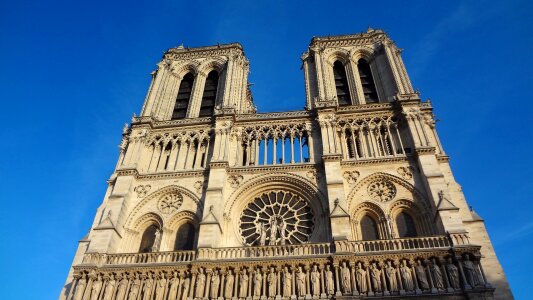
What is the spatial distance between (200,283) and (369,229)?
7.77m

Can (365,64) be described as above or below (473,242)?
above

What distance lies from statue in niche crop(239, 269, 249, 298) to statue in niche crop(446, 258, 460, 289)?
7.43m

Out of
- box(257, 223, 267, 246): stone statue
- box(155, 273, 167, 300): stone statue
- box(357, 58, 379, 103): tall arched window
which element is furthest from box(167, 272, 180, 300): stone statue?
box(357, 58, 379, 103): tall arched window

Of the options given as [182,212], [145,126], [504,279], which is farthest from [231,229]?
[504,279]

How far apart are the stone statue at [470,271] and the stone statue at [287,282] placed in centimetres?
636

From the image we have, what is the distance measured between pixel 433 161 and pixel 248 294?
10457mm

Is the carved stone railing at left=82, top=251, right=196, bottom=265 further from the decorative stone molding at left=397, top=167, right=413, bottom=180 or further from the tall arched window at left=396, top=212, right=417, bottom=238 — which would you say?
the decorative stone molding at left=397, top=167, right=413, bottom=180

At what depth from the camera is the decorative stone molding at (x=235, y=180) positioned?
2006 centimetres

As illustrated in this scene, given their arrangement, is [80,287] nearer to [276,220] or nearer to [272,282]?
[272,282]

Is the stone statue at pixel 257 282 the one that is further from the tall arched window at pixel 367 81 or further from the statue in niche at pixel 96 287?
the tall arched window at pixel 367 81

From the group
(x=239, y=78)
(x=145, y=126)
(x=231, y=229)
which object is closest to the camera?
(x=231, y=229)

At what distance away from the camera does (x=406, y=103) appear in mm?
21672

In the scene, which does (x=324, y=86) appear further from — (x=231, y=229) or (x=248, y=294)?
(x=248, y=294)

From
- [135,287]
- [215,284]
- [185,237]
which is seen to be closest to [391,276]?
[215,284]
